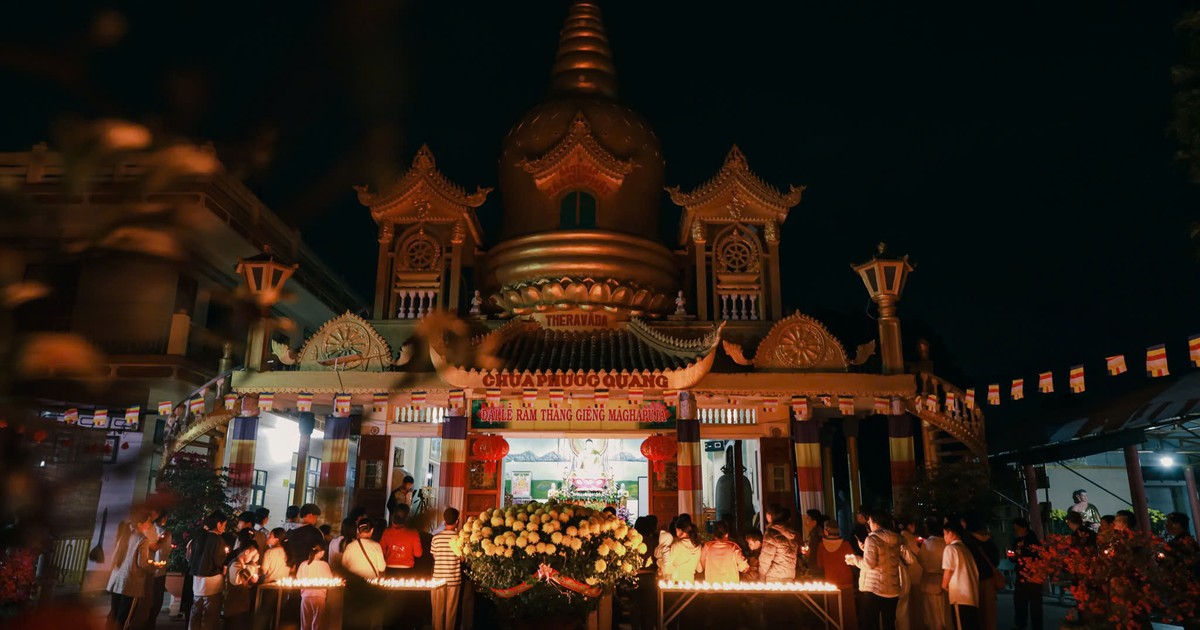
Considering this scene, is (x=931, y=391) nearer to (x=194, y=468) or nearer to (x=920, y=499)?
(x=920, y=499)

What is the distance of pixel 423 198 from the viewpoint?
56.6 ft

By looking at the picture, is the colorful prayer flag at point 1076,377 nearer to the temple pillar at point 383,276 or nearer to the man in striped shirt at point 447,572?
the man in striped shirt at point 447,572

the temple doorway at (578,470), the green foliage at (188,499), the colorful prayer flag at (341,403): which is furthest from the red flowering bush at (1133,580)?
the green foliage at (188,499)

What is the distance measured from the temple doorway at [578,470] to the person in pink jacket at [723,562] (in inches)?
305

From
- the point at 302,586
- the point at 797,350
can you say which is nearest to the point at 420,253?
the point at 797,350

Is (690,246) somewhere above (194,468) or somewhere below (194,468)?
above

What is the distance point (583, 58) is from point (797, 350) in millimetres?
10433

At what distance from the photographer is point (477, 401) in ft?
50.8

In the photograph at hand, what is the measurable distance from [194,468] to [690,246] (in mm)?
11664

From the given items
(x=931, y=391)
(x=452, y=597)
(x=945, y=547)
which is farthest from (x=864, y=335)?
(x=452, y=597)

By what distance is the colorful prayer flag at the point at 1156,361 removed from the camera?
1191 cm

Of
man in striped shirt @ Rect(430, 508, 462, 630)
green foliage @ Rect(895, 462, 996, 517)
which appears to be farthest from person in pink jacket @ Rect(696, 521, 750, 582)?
green foliage @ Rect(895, 462, 996, 517)

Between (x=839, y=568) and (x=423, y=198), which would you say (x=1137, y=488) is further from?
(x=423, y=198)

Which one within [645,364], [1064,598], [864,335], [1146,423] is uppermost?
[864,335]
